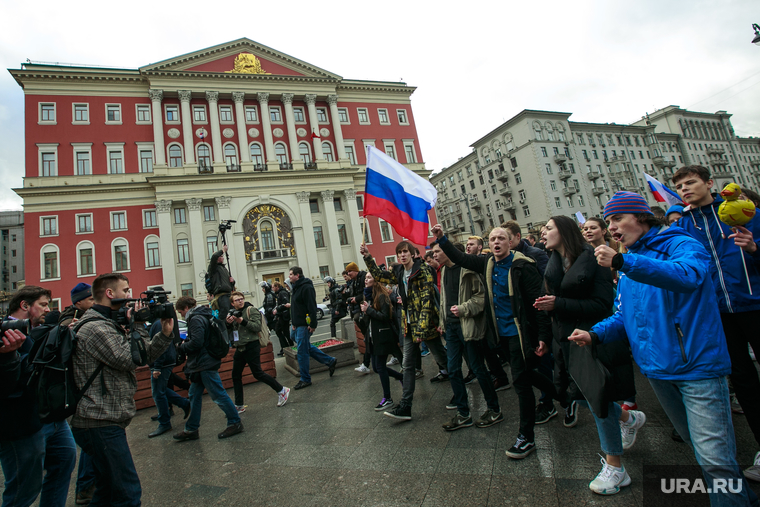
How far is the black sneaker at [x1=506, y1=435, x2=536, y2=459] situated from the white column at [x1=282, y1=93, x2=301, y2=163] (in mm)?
37246

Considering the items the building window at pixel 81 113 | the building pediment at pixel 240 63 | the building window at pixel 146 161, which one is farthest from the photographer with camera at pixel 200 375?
the building pediment at pixel 240 63

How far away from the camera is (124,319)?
3.19 meters

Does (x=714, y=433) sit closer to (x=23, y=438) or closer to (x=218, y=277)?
(x=23, y=438)

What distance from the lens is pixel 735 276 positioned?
2877mm

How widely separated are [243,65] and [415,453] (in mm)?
41891

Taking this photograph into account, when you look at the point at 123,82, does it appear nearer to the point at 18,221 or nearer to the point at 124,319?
the point at 124,319

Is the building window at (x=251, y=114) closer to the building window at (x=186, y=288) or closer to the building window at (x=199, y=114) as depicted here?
the building window at (x=199, y=114)

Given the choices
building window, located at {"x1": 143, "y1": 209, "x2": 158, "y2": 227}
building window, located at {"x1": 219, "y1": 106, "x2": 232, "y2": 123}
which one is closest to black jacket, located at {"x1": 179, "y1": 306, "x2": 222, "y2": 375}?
building window, located at {"x1": 143, "y1": 209, "x2": 158, "y2": 227}

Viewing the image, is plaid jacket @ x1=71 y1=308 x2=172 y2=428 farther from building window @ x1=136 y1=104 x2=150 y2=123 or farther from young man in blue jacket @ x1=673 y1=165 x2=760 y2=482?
building window @ x1=136 y1=104 x2=150 y2=123

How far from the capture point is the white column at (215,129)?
35.1m

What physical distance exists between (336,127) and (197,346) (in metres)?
37.9

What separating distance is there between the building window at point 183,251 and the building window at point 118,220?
15.1 feet

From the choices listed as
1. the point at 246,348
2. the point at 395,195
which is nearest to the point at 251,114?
the point at 246,348

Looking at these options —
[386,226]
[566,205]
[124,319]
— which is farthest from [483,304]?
[566,205]
